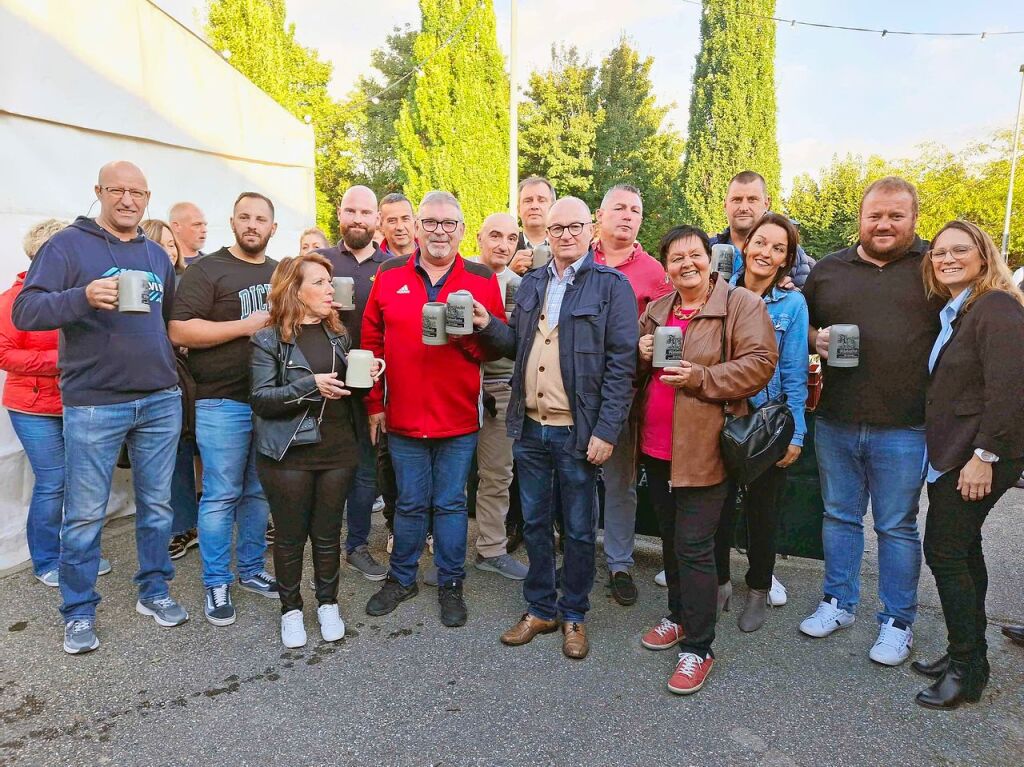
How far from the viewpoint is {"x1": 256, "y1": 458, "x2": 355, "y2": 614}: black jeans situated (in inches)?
125

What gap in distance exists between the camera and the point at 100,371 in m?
3.09

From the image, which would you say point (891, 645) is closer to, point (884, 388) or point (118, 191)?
point (884, 388)

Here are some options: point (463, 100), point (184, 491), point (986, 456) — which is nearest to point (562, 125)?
point (463, 100)

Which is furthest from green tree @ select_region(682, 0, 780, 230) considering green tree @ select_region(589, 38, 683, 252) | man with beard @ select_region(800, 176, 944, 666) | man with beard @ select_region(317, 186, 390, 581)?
man with beard @ select_region(800, 176, 944, 666)

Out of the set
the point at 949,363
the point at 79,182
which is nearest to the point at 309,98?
the point at 79,182

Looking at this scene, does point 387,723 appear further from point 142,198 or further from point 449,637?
point 142,198

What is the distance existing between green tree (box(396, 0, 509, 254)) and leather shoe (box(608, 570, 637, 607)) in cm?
1820

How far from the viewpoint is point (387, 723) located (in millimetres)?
2637

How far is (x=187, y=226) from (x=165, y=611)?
2.60 meters

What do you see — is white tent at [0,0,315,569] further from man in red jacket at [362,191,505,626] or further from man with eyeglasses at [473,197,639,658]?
man with eyeglasses at [473,197,639,658]

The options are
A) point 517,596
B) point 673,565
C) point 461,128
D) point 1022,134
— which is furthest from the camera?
point 1022,134

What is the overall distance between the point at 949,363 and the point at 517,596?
2.49 m

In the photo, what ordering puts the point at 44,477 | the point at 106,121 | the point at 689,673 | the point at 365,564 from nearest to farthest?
1. the point at 689,673
2. the point at 44,477
3. the point at 365,564
4. the point at 106,121

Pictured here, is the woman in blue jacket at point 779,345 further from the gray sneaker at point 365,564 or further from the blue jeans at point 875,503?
the gray sneaker at point 365,564
